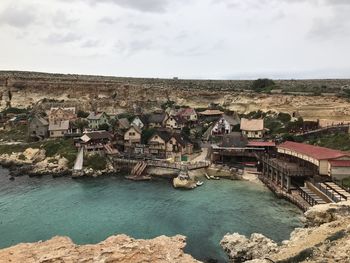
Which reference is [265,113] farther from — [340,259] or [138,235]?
[340,259]

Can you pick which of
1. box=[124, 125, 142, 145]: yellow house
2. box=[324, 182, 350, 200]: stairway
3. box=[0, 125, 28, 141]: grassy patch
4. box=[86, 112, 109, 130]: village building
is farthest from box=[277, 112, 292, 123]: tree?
box=[0, 125, 28, 141]: grassy patch

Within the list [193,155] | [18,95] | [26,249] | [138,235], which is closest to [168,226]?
[138,235]

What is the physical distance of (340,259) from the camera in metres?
20.6

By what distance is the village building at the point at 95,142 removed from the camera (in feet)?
242

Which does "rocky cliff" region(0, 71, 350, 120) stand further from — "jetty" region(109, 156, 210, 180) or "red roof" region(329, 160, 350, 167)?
"red roof" region(329, 160, 350, 167)

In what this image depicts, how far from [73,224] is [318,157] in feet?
100

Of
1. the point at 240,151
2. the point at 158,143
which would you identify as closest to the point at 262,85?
the point at 158,143

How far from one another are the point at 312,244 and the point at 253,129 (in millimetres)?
56038

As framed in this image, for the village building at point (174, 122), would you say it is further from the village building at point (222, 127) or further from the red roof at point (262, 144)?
the red roof at point (262, 144)

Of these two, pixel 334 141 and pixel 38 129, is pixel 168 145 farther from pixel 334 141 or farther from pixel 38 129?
pixel 38 129

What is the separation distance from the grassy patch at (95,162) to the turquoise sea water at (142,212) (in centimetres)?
665

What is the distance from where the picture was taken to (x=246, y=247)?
32531 mm

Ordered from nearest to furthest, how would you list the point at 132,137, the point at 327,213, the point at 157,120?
the point at 327,213
the point at 132,137
the point at 157,120


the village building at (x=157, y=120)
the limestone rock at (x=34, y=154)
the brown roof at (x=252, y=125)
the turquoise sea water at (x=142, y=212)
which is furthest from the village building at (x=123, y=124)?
the brown roof at (x=252, y=125)
